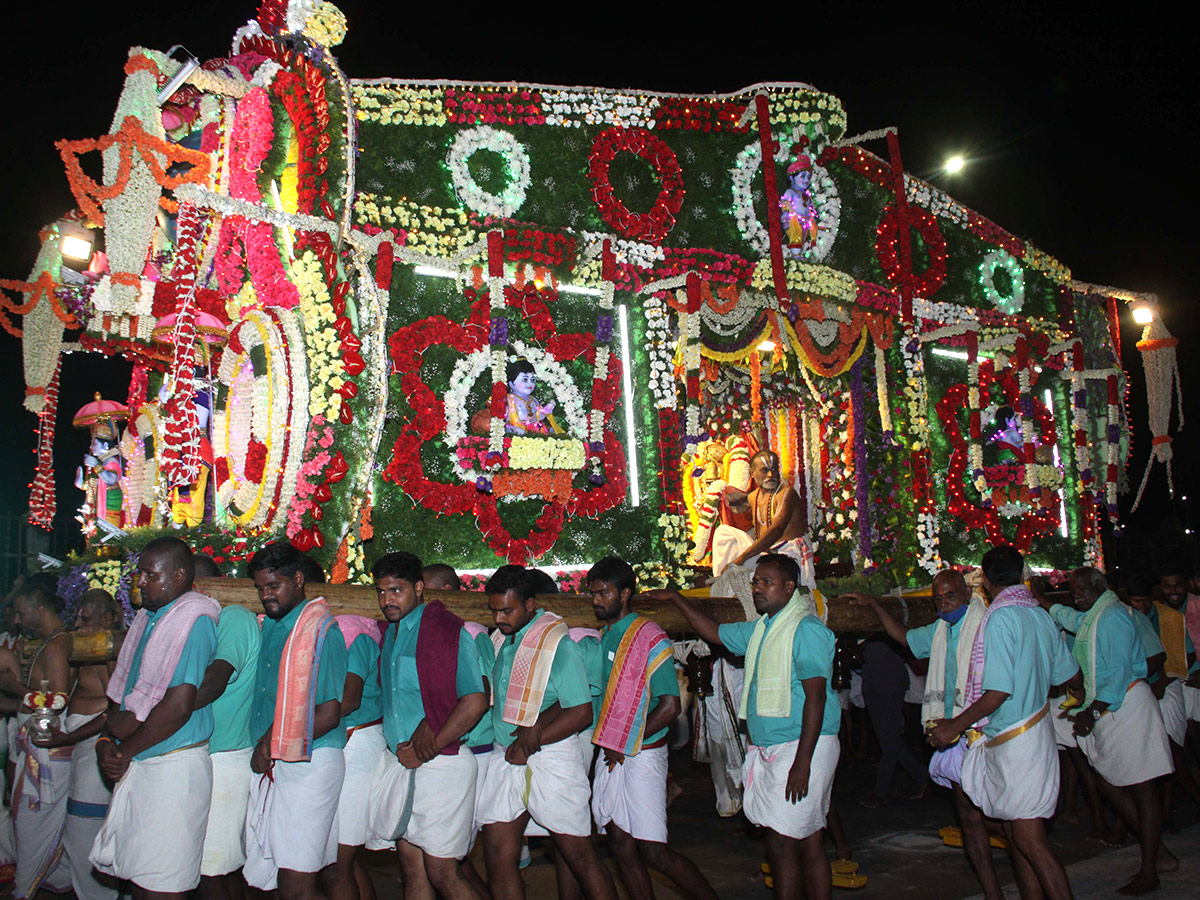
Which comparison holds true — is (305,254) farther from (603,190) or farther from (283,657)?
(283,657)

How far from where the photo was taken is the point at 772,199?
11.1 metres

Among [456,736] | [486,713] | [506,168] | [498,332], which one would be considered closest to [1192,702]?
[486,713]

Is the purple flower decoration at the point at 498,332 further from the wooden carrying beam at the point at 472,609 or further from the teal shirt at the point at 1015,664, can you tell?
the teal shirt at the point at 1015,664

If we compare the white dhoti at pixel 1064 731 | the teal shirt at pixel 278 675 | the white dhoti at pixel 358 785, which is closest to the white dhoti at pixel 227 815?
the teal shirt at pixel 278 675

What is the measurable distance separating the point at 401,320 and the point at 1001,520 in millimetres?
9533

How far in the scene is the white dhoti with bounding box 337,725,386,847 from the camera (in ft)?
15.8

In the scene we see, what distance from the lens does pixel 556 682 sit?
16.0 feet

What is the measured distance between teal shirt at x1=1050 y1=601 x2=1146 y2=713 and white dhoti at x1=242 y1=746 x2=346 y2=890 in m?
5.02

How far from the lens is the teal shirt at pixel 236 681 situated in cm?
453

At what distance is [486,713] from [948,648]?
2708 mm

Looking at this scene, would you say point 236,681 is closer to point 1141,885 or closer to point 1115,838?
point 1141,885

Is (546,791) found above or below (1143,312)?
below

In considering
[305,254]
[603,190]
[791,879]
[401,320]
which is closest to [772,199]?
[603,190]

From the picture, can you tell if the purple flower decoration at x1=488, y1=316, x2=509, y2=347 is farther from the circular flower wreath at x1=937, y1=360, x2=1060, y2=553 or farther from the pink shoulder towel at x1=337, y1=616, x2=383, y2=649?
the circular flower wreath at x1=937, y1=360, x2=1060, y2=553
